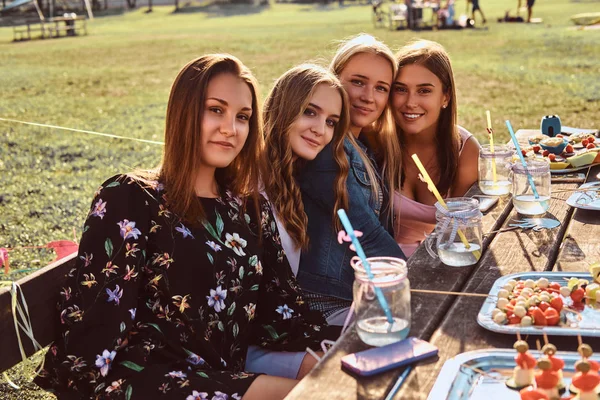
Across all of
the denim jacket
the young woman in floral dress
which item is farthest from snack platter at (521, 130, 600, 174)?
the young woman in floral dress

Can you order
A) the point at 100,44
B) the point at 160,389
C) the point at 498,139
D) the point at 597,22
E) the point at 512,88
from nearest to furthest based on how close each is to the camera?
1. the point at 160,389
2. the point at 498,139
3. the point at 512,88
4. the point at 597,22
5. the point at 100,44

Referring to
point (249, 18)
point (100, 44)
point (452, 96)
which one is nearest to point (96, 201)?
point (452, 96)

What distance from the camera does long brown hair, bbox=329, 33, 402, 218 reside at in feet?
11.6

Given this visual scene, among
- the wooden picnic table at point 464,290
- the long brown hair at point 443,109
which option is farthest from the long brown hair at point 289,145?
the long brown hair at point 443,109

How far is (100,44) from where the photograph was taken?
27.0 m

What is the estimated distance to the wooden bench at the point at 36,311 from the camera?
86.8 inches

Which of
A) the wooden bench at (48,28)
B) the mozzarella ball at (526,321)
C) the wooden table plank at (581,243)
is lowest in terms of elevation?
the wooden bench at (48,28)

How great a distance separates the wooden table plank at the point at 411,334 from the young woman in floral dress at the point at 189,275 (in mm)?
460

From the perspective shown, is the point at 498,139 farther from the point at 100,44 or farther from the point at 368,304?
the point at 100,44

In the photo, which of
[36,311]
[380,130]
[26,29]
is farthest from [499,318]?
[26,29]

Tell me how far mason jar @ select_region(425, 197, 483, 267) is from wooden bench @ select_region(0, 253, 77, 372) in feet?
3.66

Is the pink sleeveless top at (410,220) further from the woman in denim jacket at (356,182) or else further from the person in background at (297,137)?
the person in background at (297,137)

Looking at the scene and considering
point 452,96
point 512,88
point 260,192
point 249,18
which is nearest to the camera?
point 260,192

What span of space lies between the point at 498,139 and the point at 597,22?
1620 centimetres
